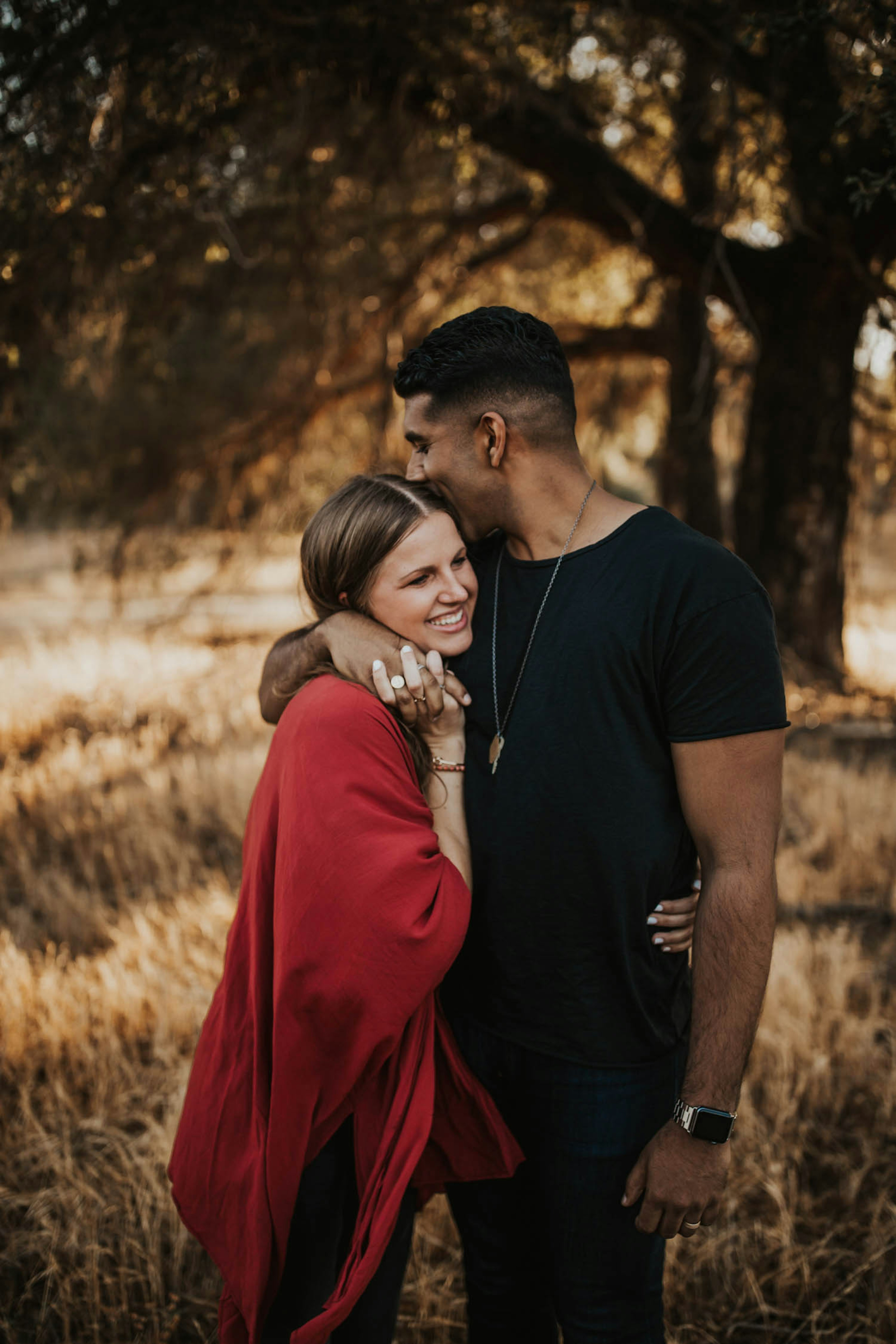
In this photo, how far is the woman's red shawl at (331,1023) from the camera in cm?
168

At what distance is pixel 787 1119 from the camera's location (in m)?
3.09

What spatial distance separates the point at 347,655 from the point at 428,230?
8041 mm

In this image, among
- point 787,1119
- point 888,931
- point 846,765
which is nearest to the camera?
point 787,1119

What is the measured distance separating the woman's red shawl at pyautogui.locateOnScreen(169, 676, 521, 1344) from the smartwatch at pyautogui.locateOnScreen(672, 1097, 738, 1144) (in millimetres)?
429

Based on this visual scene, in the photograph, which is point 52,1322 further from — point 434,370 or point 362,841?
point 434,370

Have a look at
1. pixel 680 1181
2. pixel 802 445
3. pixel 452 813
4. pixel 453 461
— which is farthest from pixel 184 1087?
pixel 802 445

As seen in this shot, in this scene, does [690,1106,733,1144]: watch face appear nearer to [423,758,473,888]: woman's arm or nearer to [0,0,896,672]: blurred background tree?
[423,758,473,888]: woman's arm

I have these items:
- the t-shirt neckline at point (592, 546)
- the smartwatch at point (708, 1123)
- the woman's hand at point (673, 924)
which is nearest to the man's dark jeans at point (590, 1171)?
the smartwatch at point (708, 1123)

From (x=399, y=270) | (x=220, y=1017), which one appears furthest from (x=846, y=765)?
(x=399, y=270)

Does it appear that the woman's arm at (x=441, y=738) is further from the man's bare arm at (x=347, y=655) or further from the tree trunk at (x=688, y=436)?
the tree trunk at (x=688, y=436)

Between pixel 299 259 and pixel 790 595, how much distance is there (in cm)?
467

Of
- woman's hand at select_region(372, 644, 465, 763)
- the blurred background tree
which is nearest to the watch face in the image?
woman's hand at select_region(372, 644, 465, 763)

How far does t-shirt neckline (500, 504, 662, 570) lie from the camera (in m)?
1.79

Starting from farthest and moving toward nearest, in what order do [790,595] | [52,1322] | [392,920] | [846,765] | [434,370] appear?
[790,595] → [846,765] → [52,1322] → [434,370] → [392,920]
